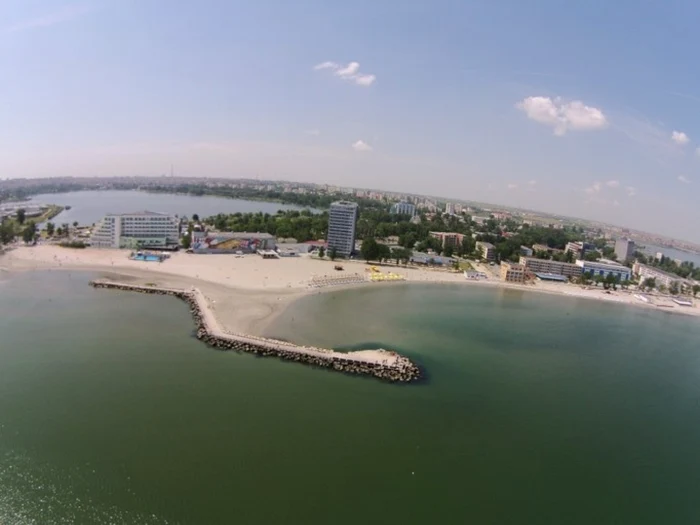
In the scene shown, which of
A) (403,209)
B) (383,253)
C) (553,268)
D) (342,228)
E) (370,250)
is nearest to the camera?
(370,250)

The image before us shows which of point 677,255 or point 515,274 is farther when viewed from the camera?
point 677,255

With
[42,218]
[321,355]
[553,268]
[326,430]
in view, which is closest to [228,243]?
[321,355]

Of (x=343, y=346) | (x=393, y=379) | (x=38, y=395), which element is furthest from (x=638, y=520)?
(x=38, y=395)

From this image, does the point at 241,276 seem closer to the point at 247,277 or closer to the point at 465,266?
the point at 247,277

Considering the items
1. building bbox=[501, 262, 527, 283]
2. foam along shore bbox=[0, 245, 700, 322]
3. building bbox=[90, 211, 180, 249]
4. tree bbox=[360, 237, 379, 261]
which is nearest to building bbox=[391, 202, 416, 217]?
tree bbox=[360, 237, 379, 261]

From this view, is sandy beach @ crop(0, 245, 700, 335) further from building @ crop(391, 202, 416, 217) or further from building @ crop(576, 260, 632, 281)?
building @ crop(391, 202, 416, 217)

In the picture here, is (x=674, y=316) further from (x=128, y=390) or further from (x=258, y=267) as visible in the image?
(x=128, y=390)
